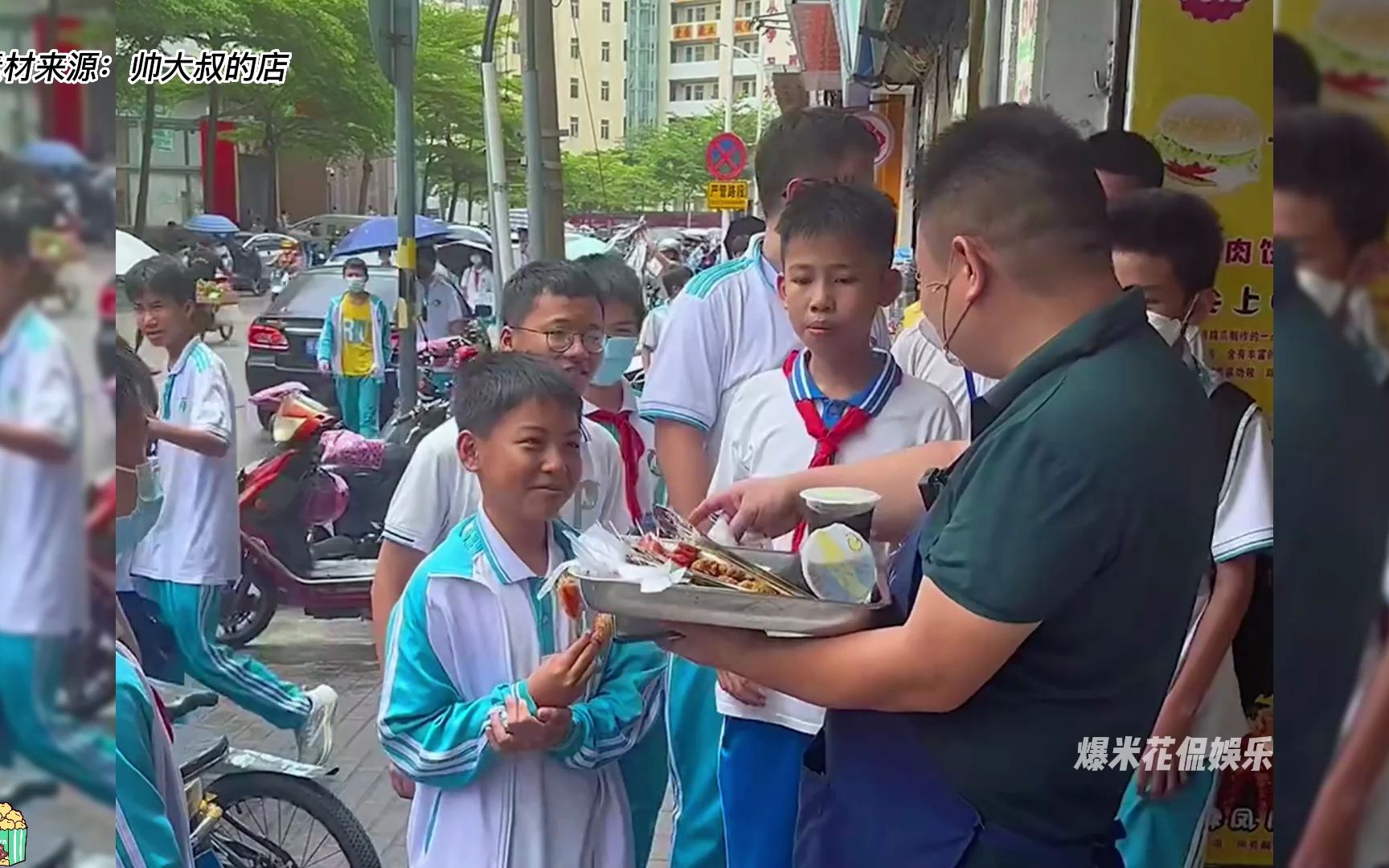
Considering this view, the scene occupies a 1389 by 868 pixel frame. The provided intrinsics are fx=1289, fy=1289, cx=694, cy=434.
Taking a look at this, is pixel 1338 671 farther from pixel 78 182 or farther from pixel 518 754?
pixel 78 182

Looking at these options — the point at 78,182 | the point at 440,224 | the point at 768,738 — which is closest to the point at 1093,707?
the point at 768,738

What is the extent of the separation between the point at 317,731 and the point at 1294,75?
2.54 metres

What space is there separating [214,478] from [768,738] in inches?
53.9

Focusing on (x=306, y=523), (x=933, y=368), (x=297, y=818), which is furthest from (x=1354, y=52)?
(x=306, y=523)

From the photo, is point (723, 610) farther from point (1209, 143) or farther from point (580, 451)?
point (1209, 143)

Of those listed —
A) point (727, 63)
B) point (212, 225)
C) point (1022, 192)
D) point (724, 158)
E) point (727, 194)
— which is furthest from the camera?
point (727, 63)

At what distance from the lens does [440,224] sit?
3.46 m

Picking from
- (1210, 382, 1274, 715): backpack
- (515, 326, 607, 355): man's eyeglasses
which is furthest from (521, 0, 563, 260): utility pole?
(1210, 382, 1274, 715): backpack

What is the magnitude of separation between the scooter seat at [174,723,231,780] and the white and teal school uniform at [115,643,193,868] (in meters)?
0.60

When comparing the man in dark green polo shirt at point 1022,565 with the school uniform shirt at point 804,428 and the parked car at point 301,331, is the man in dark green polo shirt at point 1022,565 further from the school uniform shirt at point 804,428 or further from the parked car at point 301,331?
the parked car at point 301,331

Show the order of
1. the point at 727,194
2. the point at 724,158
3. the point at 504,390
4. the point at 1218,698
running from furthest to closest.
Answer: the point at 727,194 < the point at 724,158 < the point at 1218,698 < the point at 504,390

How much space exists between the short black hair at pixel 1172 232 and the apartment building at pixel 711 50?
3.22 meters

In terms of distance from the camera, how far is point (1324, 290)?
1194 millimetres

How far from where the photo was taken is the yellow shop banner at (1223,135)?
234cm
